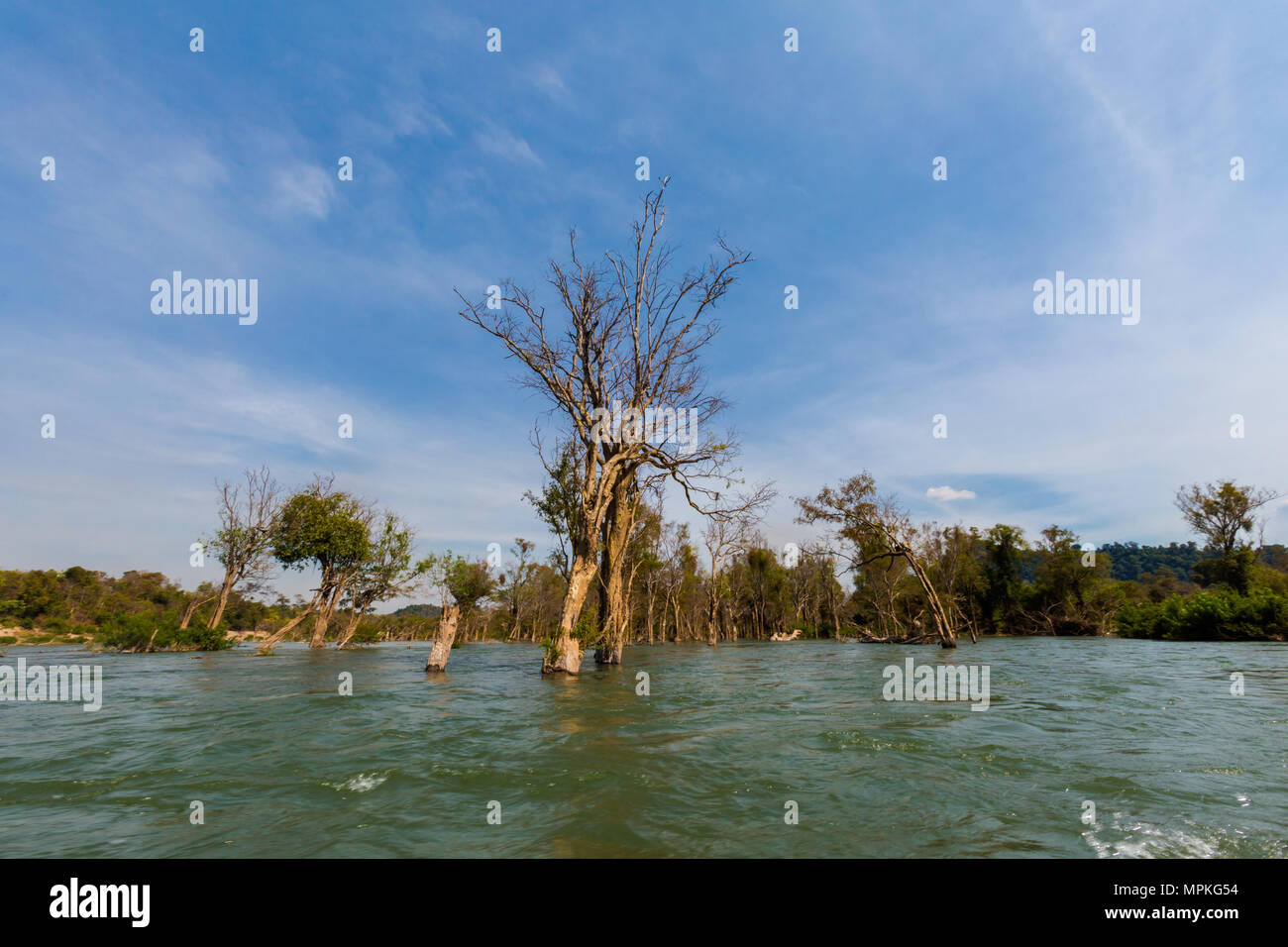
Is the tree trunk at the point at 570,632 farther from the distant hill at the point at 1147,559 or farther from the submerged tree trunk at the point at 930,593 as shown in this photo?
the distant hill at the point at 1147,559

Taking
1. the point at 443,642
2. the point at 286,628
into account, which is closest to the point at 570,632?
the point at 443,642

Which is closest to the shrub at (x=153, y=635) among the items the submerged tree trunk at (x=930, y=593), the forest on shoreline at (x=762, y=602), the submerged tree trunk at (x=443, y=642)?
the forest on shoreline at (x=762, y=602)

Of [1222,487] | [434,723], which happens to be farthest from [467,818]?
[1222,487]

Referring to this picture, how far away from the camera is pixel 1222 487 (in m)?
43.8

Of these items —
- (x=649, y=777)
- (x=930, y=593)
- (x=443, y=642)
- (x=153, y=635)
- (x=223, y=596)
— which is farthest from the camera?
(x=223, y=596)

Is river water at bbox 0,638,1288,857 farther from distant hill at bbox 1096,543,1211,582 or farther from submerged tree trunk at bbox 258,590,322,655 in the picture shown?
distant hill at bbox 1096,543,1211,582

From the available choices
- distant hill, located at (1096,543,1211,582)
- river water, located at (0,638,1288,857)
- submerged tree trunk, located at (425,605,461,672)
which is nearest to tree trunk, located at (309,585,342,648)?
submerged tree trunk, located at (425,605,461,672)

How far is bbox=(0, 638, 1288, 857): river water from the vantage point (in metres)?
3.66

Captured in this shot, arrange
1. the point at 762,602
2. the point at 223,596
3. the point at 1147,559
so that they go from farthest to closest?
1. the point at 1147,559
2. the point at 762,602
3. the point at 223,596

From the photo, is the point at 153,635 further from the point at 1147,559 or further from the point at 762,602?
the point at 1147,559

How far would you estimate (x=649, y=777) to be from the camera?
522 cm
